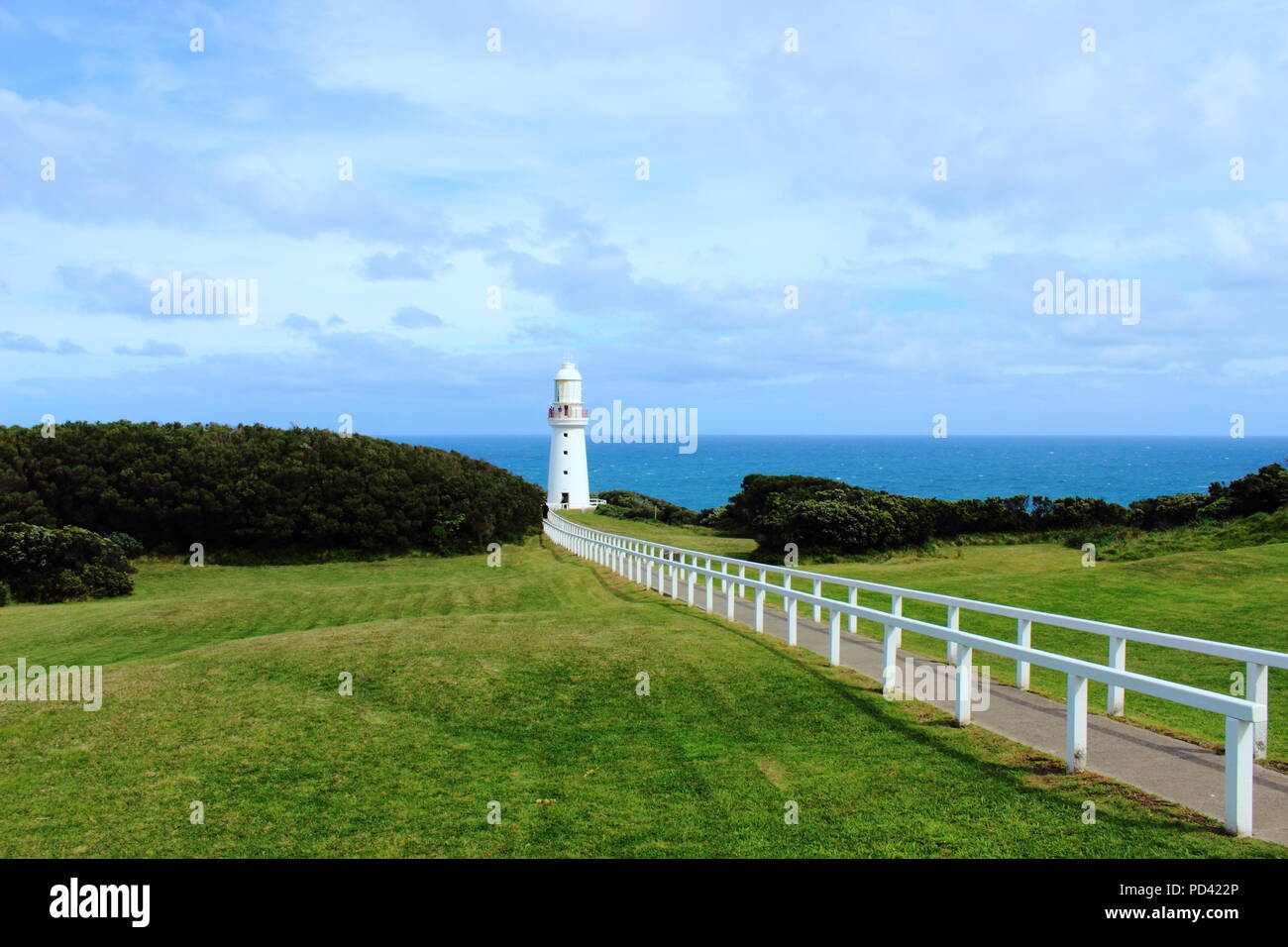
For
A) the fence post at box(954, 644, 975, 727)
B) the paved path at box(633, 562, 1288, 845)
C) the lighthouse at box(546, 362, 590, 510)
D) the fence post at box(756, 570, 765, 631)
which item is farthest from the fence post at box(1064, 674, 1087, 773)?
the lighthouse at box(546, 362, 590, 510)

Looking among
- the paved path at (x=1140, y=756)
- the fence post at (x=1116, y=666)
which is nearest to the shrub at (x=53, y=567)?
the paved path at (x=1140, y=756)

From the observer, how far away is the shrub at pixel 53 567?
2592 centimetres

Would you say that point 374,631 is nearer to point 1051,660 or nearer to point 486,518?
point 1051,660

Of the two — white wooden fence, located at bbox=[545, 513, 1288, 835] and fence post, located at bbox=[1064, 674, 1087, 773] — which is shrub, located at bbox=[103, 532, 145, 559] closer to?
white wooden fence, located at bbox=[545, 513, 1288, 835]

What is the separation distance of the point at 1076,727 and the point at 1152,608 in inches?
416

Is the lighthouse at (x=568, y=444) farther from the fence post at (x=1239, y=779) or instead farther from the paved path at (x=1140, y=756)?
the fence post at (x=1239, y=779)

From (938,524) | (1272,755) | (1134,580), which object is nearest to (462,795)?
(1272,755)

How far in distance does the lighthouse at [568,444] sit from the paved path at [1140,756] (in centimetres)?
4882

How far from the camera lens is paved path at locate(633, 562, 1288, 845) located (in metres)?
Result: 6.75

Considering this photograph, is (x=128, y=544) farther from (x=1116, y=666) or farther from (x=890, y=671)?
(x=1116, y=666)

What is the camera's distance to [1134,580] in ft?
63.9

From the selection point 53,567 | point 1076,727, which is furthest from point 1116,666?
point 53,567

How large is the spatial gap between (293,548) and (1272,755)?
32.5 m

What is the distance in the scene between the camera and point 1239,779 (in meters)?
6.10
